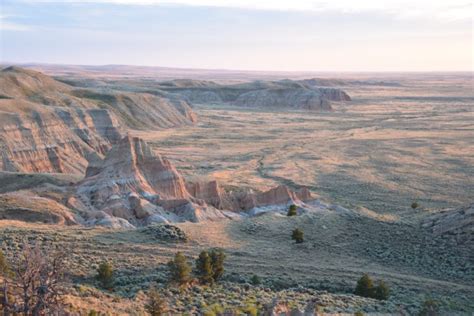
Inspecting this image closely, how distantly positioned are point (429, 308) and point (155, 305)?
310 inches

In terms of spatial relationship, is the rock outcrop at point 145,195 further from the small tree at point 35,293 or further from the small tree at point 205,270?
the small tree at point 35,293

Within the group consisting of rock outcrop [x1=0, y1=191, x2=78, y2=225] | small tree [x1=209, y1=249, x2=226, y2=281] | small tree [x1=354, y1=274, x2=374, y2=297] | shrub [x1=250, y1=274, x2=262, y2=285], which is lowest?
small tree [x1=354, y1=274, x2=374, y2=297]

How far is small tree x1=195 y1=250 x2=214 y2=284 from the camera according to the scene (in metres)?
17.2

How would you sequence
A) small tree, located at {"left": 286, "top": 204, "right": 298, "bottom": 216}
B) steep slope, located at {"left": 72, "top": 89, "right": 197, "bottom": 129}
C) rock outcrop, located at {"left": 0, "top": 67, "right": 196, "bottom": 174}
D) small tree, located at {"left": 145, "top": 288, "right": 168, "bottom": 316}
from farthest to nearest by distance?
steep slope, located at {"left": 72, "top": 89, "right": 197, "bottom": 129}, rock outcrop, located at {"left": 0, "top": 67, "right": 196, "bottom": 174}, small tree, located at {"left": 286, "top": 204, "right": 298, "bottom": 216}, small tree, located at {"left": 145, "top": 288, "right": 168, "bottom": 316}

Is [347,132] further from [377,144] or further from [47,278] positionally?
[47,278]

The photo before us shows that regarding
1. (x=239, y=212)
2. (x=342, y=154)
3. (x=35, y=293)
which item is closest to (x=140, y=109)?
(x=342, y=154)

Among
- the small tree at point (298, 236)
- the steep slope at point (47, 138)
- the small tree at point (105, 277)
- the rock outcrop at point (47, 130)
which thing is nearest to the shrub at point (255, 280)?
the small tree at point (105, 277)

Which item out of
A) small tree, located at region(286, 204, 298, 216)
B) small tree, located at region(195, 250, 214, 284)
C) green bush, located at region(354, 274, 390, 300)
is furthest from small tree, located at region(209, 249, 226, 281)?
small tree, located at region(286, 204, 298, 216)

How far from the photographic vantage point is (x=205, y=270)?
17.3m

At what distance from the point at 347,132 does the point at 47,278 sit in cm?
7170

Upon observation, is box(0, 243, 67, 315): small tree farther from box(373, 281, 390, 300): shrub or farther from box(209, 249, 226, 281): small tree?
box(373, 281, 390, 300): shrub

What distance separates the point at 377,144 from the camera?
222 feet

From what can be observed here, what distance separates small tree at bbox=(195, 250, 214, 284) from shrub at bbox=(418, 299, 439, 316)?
6036 millimetres

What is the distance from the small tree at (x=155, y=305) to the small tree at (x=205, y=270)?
2.35 metres
